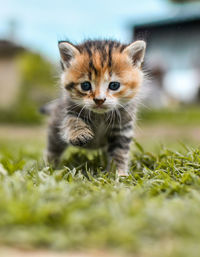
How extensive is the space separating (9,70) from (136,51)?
35.3 feet

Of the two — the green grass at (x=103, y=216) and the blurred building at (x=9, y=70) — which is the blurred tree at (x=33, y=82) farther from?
the green grass at (x=103, y=216)

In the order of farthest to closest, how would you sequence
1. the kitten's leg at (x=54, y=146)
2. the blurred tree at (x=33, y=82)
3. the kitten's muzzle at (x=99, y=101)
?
the blurred tree at (x=33, y=82), the kitten's leg at (x=54, y=146), the kitten's muzzle at (x=99, y=101)

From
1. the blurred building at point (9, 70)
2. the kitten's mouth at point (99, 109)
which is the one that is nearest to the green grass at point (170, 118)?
the blurred building at point (9, 70)

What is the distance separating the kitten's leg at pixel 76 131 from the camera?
125 inches

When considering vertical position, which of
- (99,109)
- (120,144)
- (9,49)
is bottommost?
(120,144)

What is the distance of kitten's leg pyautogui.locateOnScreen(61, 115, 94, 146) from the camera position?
10.4 feet

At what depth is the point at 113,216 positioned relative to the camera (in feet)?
6.20

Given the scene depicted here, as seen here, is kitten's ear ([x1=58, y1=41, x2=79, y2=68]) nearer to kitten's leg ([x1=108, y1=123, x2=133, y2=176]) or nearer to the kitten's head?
the kitten's head

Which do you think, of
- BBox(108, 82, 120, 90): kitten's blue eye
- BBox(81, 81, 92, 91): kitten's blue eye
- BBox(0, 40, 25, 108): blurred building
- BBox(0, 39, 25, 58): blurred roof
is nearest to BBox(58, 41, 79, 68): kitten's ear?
BBox(81, 81, 92, 91): kitten's blue eye

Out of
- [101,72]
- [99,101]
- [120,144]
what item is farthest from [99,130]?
[101,72]

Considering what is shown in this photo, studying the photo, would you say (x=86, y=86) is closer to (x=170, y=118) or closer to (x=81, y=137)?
(x=81, y=137)

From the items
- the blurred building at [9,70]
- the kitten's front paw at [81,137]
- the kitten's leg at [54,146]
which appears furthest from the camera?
the blurred building at [9,70]

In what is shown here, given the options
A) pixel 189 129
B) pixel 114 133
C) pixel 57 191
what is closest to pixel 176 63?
pixel 189 129

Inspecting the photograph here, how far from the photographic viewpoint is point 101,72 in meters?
3.35
